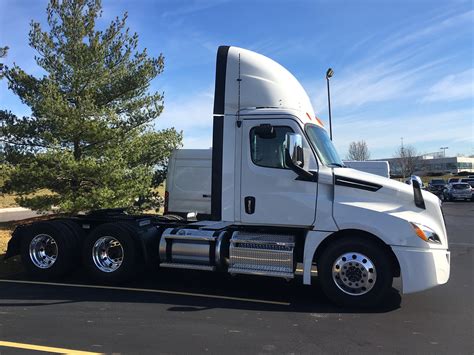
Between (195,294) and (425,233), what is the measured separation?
3.48m

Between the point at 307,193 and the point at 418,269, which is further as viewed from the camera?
the point at 307,193

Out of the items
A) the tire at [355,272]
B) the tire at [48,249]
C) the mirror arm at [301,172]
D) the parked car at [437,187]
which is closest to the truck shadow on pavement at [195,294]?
the tire at [355,272]

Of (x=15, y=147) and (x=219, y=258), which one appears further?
(x=15, y=147)

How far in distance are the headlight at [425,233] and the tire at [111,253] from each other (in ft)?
14.3

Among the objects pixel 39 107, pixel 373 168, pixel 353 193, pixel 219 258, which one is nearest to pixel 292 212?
pixel 353 193

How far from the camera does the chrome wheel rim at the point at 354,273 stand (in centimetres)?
611

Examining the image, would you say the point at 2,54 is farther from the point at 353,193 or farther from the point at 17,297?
the point at 353,193

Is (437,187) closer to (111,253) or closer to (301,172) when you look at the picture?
(301,172)

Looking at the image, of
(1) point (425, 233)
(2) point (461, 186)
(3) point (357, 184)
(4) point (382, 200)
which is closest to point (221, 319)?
(3) point (357, 184)

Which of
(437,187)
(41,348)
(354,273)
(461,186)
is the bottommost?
(41,348)

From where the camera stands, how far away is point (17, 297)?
21.9ft

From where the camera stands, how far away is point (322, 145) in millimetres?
6848

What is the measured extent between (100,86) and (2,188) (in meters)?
4.32

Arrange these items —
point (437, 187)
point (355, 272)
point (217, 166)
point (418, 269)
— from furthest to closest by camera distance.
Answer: point (437, 187) < point (217, 166) < point (355, 272) < point (418, 269)
